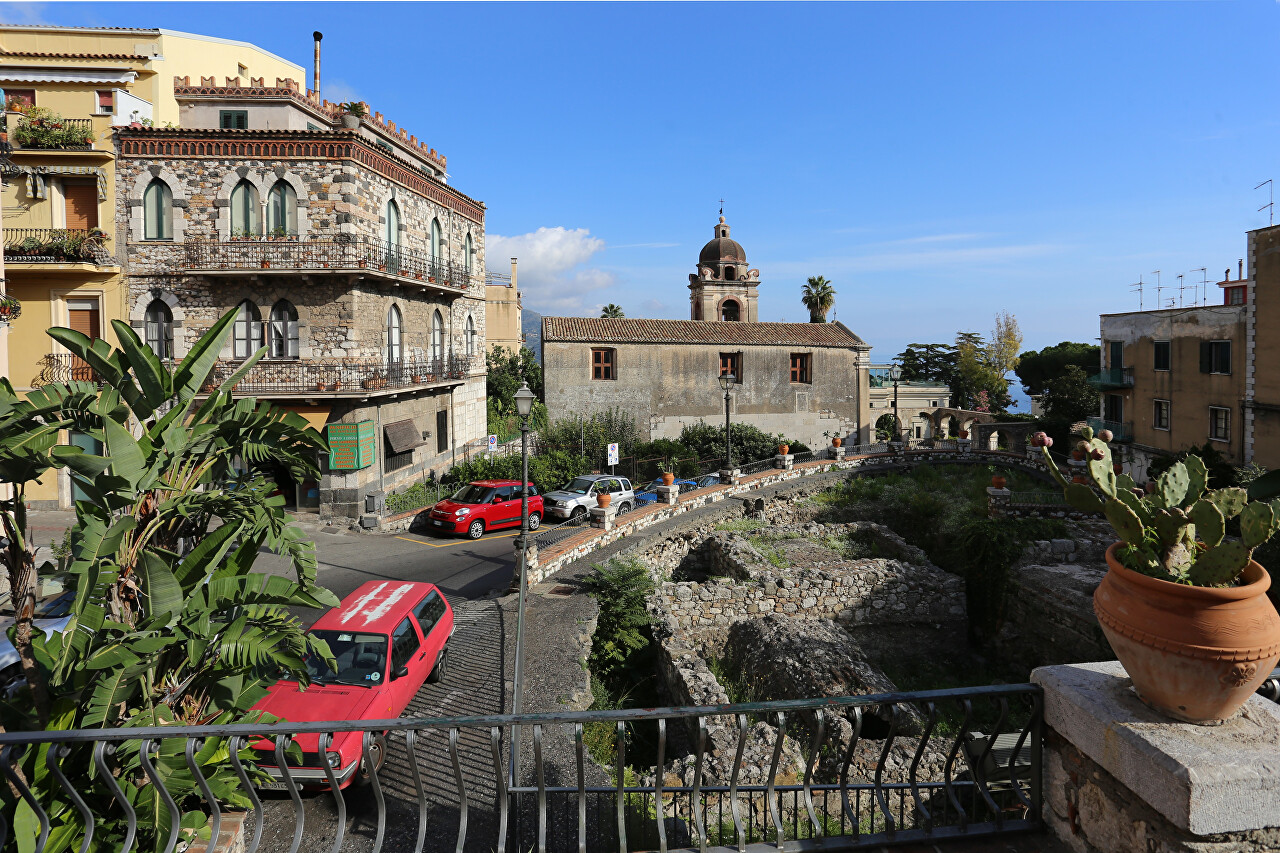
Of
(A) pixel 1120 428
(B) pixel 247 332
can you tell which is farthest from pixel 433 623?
(A) pixel 1120 428

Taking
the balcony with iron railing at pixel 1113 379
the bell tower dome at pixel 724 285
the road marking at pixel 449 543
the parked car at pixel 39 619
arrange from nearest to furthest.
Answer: the parked car at pixel 39 619 < the road marking at pixel 449 543 < the balcony with iron railing at pixel 1113 379 < the bell tower dome at pixel 724 285

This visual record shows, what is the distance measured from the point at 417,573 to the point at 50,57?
67.7ft

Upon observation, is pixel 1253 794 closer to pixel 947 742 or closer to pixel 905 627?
pixel 947 742

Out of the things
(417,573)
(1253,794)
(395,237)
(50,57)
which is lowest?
(417,573)

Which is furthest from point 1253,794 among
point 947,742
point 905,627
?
point 905,627

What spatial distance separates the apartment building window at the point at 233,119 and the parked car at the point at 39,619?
55.3ft

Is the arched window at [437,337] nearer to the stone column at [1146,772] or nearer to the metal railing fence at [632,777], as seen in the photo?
the metal railing fence at [632,777]

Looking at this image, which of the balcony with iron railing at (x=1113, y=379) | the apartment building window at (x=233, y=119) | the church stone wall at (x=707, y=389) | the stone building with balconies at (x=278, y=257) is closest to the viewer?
the stone building with balconies at (x=278, y=257)

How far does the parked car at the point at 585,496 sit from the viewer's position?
22.8m

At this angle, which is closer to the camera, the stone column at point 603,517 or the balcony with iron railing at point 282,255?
the stone column at point 603,517

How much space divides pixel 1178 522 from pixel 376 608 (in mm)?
9180

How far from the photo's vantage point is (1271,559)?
15297mm

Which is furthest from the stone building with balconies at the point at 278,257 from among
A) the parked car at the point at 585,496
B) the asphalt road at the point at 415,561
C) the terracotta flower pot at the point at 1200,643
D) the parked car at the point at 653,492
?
the terracotta flower pot at the point at 1200,643

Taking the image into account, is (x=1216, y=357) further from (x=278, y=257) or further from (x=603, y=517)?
(x=278, y=257)
